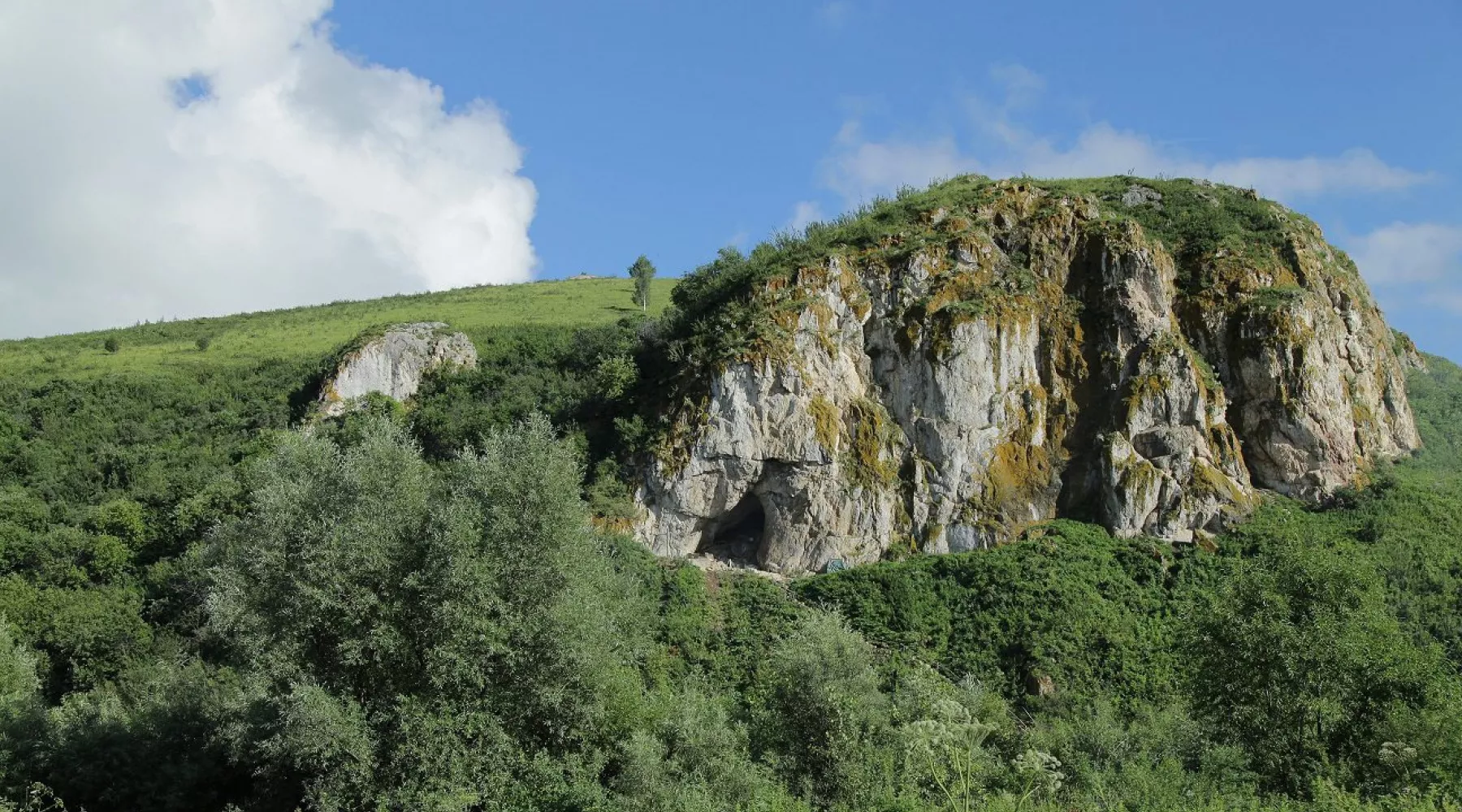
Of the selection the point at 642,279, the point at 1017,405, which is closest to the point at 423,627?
the point at 1017,405

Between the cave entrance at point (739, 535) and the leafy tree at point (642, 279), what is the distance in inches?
1557

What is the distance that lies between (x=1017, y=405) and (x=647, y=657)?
24.2 metres

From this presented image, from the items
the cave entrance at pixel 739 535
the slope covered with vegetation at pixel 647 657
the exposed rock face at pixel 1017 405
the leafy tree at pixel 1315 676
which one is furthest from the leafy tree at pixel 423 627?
the cave entrance at pixel 739 535

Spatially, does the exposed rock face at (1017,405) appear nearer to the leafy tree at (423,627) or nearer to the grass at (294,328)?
the leafy tree at (423,627)

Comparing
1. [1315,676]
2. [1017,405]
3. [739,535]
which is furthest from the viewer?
[739,535]

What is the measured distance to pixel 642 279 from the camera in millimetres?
88625

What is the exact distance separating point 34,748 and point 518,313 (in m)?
58.2

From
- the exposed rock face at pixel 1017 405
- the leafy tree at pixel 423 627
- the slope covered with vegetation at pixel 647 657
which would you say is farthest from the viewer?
the exposed rock face at pixel 1017 405

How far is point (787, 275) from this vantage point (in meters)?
51.1

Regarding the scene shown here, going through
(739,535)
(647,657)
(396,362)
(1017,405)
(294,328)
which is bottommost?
Answer: (647,657)

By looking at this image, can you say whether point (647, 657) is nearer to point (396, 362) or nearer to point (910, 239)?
point (910, 239)

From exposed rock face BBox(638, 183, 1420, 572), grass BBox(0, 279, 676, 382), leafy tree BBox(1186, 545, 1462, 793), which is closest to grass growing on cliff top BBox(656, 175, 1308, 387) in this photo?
exposed rock face BBox(638, 183, 1420, 572)

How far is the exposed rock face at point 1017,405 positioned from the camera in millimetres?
46062

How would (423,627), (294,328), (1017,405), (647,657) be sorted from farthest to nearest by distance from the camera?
(294,328) < (1017,405) < (647,657) < (423,627)
